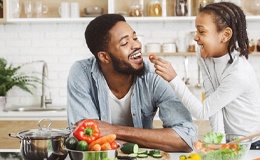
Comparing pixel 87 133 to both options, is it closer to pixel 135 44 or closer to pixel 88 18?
pixel 135 44

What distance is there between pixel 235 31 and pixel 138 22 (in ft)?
7.35

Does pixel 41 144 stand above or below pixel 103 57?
below

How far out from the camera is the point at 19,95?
5.14m

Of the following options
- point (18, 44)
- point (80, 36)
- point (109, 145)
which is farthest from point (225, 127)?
point (18, 44)

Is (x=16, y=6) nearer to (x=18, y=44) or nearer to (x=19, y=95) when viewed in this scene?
(x=18, y=44)

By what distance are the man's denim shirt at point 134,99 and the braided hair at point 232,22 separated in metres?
0.45

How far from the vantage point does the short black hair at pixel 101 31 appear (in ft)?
9.54

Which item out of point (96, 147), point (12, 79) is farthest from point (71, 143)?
point (12, 79)

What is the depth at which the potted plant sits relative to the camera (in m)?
4.90

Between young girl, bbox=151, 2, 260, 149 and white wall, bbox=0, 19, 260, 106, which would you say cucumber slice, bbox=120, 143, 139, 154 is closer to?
young girl, bbox=151, 2, 260, 149

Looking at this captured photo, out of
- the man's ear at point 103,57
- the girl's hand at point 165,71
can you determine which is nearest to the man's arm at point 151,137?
the girl's hand at point 165,71

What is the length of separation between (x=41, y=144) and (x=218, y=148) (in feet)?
2.48

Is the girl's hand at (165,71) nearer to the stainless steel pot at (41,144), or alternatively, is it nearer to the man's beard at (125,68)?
the man's beard at (125,68)

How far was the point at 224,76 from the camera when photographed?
9.09 feet
